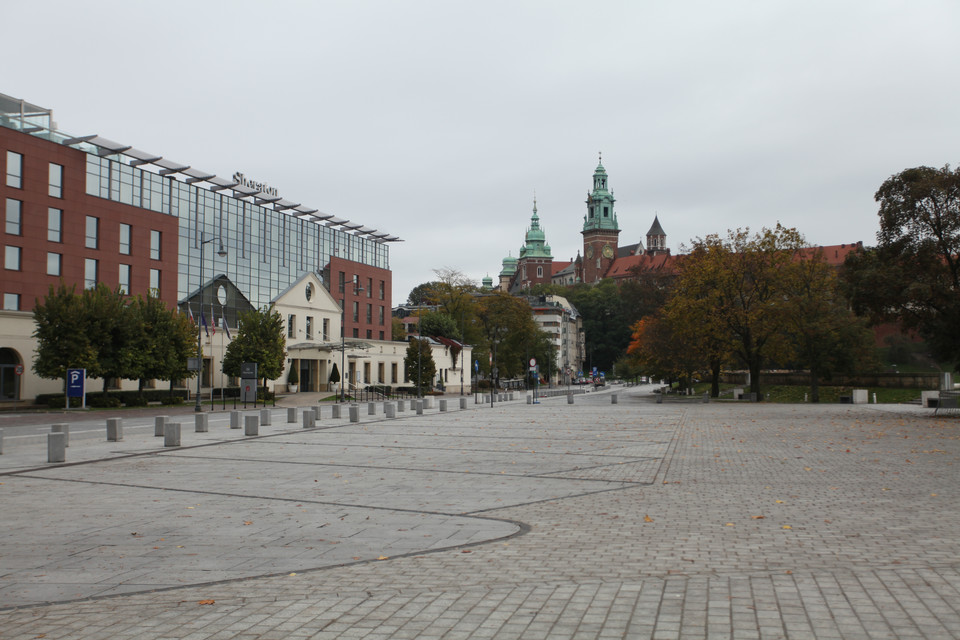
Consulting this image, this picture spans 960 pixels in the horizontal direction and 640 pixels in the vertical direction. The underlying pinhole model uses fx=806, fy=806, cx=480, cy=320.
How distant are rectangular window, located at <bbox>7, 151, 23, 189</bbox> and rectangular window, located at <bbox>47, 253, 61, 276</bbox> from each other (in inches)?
182

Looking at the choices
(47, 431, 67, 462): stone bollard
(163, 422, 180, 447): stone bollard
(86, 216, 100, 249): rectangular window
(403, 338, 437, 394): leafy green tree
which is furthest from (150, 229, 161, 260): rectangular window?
(47, 431, 67, 462): stone bollard

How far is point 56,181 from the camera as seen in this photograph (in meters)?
51.6

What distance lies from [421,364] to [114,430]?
178ft

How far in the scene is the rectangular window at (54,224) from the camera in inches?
2003

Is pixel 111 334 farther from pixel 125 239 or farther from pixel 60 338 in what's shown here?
pixel 125 239

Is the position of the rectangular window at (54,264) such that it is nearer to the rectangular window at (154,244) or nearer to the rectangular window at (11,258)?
the rectangular window at (11,258)

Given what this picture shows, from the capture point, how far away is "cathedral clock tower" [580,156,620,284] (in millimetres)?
195875

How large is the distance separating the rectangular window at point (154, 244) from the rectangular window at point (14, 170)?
11309mm

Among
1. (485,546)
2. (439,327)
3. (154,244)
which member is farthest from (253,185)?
(485,546)

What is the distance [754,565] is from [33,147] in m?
53.5

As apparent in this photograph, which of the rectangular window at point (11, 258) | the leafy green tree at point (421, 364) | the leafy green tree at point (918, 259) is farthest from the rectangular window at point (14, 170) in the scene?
the leafy green tree at point (918, 259)

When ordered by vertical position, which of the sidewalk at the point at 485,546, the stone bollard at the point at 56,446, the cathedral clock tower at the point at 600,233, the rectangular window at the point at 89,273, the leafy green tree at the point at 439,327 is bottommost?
the sidewalk at the point at 485,546

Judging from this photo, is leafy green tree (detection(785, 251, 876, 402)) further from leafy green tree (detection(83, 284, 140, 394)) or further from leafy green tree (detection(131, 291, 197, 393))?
leafy green tree (detection(83, 284, 140, 394))

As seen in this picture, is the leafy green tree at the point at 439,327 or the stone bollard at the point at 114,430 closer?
the stone bollard at the point at 114,430
